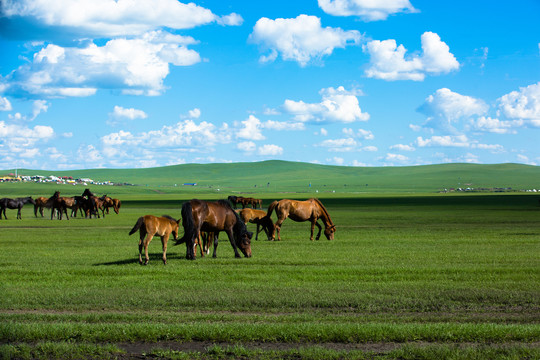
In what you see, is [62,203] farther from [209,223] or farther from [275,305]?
[275,305]

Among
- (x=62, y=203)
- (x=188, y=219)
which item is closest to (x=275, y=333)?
(x=188, y=219)

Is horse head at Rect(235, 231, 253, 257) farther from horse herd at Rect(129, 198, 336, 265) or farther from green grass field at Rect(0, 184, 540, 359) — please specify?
green grass field at Rect(0, 184, 540, 359)

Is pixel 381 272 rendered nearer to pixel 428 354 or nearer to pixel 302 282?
pixel 302 282

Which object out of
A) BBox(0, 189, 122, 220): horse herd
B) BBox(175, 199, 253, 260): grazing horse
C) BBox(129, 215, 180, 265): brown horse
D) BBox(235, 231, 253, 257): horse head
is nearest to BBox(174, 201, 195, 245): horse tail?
BBox(175, 199, 253, 260): grazing horse

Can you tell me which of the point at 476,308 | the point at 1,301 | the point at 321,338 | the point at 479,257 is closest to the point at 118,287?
the point at 1,301

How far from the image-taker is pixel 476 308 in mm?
12125

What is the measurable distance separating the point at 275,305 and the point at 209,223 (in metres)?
7.36

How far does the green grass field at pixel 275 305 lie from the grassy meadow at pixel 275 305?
3cm

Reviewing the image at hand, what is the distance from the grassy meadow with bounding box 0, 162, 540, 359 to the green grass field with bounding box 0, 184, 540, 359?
0.09 feet

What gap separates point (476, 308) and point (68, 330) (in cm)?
761

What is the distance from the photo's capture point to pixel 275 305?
1238cm

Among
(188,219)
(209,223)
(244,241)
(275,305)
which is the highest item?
(188,219)

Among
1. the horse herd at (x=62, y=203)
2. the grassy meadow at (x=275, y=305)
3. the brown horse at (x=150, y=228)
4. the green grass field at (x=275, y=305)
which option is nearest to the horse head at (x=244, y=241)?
the grassy meadow at (x=275, y=305)

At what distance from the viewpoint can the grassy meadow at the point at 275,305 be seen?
30.2 ft
